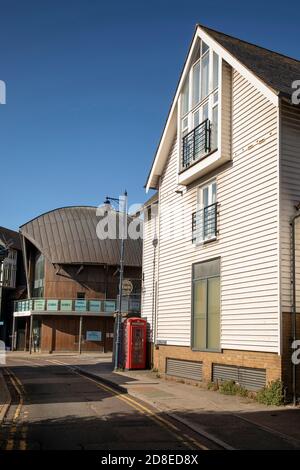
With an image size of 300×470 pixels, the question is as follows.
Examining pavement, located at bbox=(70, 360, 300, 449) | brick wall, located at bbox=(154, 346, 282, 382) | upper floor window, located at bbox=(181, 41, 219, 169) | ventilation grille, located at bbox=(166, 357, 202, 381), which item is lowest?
pavement, located at bbox=(70, 360, 300, 449)

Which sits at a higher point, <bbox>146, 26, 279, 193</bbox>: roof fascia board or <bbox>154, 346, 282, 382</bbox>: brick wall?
<bbox>146, 26, 279, 193</bbox>: roof fascia board

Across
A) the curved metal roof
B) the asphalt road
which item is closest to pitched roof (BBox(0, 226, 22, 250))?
the curved metal roof

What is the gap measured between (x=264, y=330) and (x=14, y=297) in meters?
46.4

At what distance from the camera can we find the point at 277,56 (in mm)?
20547

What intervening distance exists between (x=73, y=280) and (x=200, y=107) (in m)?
30.4

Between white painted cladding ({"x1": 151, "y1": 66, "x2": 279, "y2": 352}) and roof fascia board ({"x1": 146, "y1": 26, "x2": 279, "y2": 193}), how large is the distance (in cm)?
34

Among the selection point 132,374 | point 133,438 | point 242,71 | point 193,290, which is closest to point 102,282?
point 132,374

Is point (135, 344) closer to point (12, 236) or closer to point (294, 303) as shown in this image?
point (294, 303)

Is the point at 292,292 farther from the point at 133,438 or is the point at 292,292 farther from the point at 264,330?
the point at 133,438

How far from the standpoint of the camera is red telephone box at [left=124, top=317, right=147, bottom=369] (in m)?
24.2

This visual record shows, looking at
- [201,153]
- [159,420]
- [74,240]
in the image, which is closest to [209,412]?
[159,420]

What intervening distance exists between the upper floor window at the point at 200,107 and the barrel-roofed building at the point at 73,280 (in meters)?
24.3

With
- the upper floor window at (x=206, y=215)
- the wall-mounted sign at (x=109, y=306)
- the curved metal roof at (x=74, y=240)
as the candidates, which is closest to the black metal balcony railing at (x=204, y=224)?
the upper floor window at (x=206, y=215)

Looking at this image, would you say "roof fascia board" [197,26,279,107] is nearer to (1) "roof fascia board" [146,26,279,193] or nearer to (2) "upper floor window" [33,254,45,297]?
(1) "roof fascia board" [146,26,279,193]
